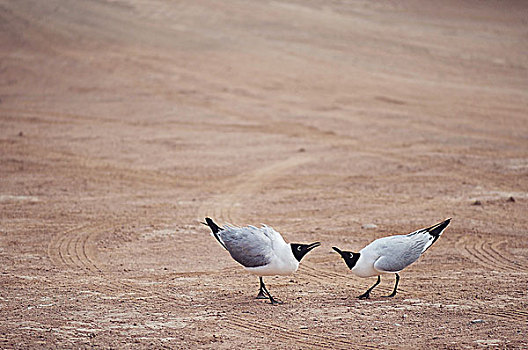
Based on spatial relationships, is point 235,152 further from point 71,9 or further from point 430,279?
point 71,9

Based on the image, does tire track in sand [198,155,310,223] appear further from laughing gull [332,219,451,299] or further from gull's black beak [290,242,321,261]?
laughing gull [332,219,451,299]

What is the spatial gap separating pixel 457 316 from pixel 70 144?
37.7 feet

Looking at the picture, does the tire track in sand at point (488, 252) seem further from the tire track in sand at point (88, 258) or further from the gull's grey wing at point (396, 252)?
the tire track in sand at point (88, 258)

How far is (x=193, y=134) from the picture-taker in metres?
17.2

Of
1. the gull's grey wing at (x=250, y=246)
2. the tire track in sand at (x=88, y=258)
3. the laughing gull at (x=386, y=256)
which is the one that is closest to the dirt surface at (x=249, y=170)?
the tire track in sand at (x=88, y=258)

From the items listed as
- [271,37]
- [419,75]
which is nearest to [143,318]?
[419,75]

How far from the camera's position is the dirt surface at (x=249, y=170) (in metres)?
7.03

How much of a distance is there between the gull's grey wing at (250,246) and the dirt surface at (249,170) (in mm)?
542

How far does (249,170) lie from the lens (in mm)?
14375

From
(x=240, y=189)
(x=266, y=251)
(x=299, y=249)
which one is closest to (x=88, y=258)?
(x=266, y=251)

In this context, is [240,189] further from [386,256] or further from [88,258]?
[386,256]

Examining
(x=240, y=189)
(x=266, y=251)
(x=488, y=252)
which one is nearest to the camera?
(x=266, y=251)

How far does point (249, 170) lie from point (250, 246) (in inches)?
280

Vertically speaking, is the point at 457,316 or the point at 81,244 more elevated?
the point at 457,316
